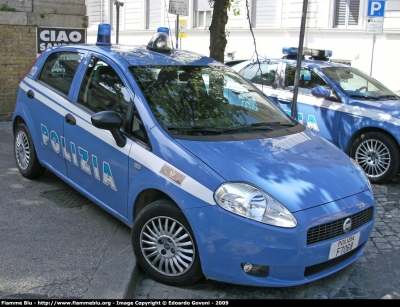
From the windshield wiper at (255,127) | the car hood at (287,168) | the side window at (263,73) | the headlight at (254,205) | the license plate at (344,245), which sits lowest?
the license plate at (344,245)

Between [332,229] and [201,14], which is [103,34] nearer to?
[332,229]

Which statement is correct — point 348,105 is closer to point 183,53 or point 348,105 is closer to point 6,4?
point 183,53

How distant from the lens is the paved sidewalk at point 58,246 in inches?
146

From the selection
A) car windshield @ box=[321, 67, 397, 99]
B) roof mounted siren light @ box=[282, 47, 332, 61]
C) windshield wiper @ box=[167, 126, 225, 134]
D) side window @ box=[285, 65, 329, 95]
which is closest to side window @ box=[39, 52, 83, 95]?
windshield wiper @ box=[167, 126, 225, 134]

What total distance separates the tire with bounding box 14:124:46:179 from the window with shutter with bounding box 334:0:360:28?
663 inches

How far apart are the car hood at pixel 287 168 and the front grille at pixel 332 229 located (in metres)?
Answer: 0.16

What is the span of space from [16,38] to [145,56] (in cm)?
582

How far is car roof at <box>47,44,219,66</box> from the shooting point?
4855 millimetres

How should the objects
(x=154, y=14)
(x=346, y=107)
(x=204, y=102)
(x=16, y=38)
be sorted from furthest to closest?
(x=154, y=14) < (x=16, y=38) < (x=346, y=107) < (x=204, y=102)

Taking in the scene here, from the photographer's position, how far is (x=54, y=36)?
9.91 m

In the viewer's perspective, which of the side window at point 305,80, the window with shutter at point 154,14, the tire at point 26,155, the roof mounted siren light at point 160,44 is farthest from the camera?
the window with shutter at point 154,14

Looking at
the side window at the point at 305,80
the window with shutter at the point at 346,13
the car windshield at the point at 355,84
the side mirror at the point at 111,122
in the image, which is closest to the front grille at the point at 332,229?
the side mirror at the point at 111,122

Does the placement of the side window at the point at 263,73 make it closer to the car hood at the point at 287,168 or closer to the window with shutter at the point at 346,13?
the car hood at the point at 287,168

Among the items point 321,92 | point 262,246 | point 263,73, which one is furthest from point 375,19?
point 262,246
